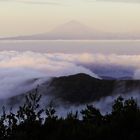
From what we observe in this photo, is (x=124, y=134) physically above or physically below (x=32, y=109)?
below

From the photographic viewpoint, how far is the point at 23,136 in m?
36.4

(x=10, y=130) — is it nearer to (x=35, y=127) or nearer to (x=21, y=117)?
(x=21, y=117)

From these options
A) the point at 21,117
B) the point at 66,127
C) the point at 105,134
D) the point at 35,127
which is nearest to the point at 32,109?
the point at 21,117

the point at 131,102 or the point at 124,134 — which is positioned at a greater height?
the point at 131,102

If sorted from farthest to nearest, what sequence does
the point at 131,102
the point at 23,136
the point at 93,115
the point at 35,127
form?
the point at 93,115
the point at 131,102
the point at 35,127
the point at 23,136

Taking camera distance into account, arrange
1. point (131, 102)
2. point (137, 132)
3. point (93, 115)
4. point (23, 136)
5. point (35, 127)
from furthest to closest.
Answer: point (93, 115)
point (131, 102)
point (35, 127)
point (23, 136)
point (137, 132)

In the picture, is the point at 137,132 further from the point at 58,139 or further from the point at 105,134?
the point at 58,139

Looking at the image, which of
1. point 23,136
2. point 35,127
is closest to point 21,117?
point 35,127

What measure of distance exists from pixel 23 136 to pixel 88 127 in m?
4.89

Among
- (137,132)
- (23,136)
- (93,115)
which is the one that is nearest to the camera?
(137,132)

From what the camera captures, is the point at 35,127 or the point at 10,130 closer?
the point at 35,127

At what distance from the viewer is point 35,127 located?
39594 mm

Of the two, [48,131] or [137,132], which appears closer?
[137,132]

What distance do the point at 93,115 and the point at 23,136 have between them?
14.4 meters
